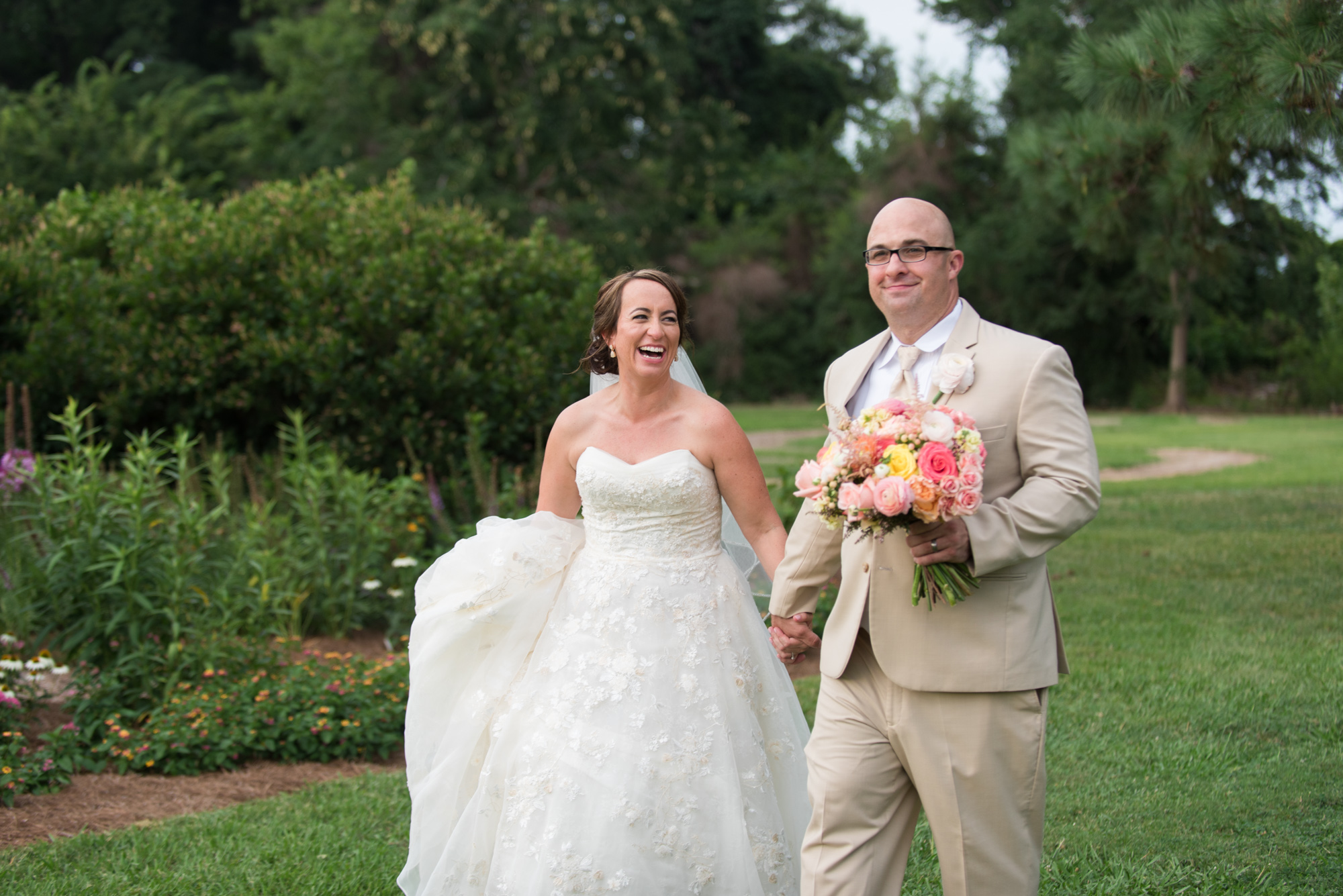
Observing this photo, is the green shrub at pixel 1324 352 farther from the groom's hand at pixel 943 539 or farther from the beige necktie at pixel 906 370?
the groom's hand at pixel 943 539

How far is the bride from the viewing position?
11.0ft

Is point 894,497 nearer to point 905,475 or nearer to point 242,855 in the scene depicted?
point 905,475

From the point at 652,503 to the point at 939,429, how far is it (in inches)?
58.0

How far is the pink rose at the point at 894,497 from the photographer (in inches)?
95.3

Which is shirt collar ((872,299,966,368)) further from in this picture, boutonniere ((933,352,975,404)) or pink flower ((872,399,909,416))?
pink flower ((872,399,909,416))

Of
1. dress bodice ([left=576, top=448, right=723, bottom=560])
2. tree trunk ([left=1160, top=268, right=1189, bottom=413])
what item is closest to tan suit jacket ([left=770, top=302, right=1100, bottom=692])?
dress bodice ([left=576, top=448, right=723, bottom=560])

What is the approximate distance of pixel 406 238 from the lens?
9633mm

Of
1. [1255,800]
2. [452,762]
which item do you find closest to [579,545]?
[452,762]

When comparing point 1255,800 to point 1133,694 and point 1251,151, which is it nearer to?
point 1133,694

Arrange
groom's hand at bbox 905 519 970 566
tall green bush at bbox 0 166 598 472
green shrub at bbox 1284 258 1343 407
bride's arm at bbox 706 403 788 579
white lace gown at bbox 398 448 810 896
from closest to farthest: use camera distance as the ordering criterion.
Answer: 1. groom's hand at bbox 905 519 970 566
2. white lace gown at bbox 398 448 810 896
3. bride's arm at bbox 706 403 788 579
4. tall green bush at bbox 0 166 598 472
5. green shrub at bbox 1284 258 1343 407

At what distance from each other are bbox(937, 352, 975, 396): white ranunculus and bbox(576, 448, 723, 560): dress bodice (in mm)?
1160

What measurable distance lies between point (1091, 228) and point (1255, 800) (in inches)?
244

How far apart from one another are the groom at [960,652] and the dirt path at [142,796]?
3.09 m

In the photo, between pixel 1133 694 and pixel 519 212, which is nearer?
pixel 1133 694
